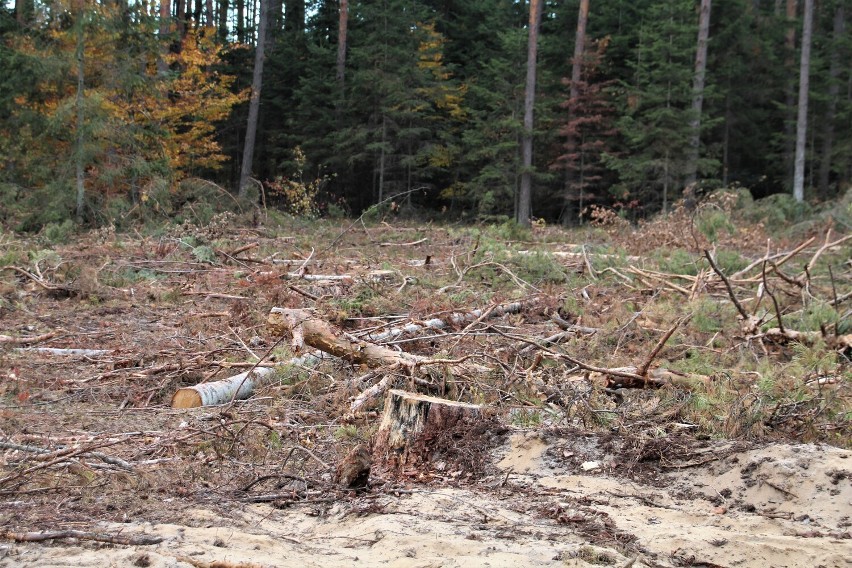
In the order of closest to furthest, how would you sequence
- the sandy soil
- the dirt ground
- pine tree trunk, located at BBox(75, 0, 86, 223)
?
the sandy soil, the dirt ground, pine tree trunk, located at BBox(75, 0, 86, 223)

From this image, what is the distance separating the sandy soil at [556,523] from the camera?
10.2 feet

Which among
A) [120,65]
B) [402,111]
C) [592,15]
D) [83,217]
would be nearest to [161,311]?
[83,217]

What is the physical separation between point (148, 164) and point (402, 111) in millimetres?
11781

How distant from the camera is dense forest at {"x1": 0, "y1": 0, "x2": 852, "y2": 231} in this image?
23484mm

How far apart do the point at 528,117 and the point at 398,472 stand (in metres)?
22.8

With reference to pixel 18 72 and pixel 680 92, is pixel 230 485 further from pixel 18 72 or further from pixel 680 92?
pixel 680 92

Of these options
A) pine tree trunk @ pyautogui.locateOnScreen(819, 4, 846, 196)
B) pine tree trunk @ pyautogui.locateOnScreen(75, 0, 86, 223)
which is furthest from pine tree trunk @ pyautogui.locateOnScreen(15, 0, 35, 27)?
pine tree trunk @ pyautogui.locateOnScreen(819, 4, 846, 196)

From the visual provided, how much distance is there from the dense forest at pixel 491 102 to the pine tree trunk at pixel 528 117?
0.07 m

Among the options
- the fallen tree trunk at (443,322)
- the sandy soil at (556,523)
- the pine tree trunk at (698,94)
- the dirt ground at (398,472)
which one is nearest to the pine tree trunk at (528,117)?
the pine tree trunk at (698,94)

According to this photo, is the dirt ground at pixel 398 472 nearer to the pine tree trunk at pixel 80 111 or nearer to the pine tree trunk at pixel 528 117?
the pine tree trunk at pixel 80 111

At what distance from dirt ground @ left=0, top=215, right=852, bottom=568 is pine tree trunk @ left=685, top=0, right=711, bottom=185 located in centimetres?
1697

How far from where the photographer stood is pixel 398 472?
14.7 feet

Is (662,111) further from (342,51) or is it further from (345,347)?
(345,347)

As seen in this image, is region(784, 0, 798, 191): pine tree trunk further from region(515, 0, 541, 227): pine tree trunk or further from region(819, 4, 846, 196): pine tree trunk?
region(515, 0, 541, 227): pine tree trunk
